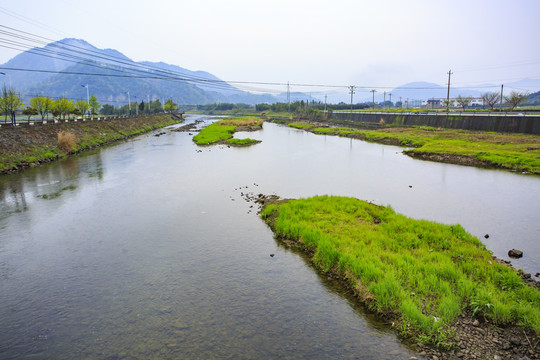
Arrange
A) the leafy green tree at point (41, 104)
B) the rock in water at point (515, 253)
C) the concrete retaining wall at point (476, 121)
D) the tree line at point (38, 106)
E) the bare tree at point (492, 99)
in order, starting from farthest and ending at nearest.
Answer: the bare tree at point (492, 99)
the leafy green tree at point (41, 104)
the concrete retaining wall at point (476, 121)
the tree line at point (38, 106)
the rock in water at point (515, 253)

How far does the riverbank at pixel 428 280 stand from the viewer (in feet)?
32.3

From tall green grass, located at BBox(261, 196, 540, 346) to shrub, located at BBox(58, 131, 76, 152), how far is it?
140 ft

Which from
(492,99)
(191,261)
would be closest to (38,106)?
(191,261)

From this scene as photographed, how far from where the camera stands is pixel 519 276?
1276cm

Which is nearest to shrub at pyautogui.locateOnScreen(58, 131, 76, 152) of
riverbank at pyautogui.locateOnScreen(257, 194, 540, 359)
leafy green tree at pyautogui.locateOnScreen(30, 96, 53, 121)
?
leafy green tree at pyautogui.locateOnScreen(30, 96, 53, 121)

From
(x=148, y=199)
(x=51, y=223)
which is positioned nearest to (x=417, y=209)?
(x=148, y=199)

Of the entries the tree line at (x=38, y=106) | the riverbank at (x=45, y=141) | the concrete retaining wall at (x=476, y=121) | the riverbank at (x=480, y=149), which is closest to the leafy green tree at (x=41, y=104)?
the tree line at (x=38, y=106)

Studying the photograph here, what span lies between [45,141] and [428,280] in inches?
2081

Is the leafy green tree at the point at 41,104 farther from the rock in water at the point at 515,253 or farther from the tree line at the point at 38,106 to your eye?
the rock in water at the point at 515,253

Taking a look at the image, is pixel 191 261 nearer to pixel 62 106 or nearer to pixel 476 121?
pixel 476 121

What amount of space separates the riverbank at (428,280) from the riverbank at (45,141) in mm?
36183

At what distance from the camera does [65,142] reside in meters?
48.2

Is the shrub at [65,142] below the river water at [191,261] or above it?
above

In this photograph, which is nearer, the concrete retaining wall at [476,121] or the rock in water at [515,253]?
the rock in water at [515,253]
